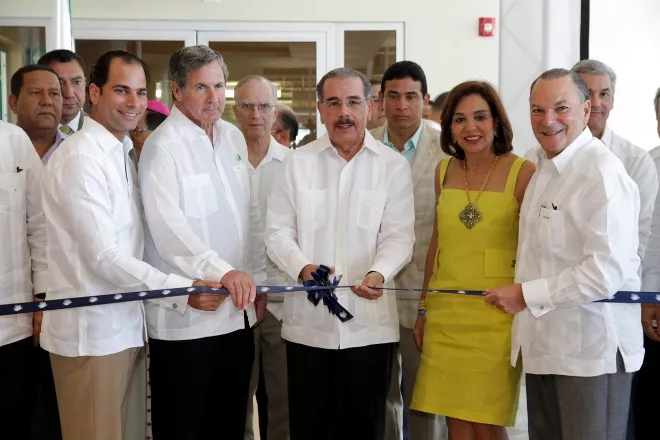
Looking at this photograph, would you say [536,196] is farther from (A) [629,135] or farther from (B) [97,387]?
(A) [629,135]

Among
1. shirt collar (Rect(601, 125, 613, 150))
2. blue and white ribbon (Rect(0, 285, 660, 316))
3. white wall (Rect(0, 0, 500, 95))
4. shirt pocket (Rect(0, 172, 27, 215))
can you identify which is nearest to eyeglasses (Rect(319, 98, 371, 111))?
blue and white ribbon (Rect(0, 285, 660, 316))

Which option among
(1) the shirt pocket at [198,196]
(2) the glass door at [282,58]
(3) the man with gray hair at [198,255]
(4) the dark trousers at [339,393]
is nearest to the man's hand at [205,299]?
(3) the man with gray hair at [198,255]

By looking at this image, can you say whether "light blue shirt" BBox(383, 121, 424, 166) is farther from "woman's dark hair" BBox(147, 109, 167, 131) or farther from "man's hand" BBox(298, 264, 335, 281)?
"woman's dark hair" BBox(147, 109, 167, 131)

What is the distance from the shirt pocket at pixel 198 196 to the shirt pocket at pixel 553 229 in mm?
1337

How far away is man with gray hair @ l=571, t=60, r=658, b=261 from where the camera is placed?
11.1 ft

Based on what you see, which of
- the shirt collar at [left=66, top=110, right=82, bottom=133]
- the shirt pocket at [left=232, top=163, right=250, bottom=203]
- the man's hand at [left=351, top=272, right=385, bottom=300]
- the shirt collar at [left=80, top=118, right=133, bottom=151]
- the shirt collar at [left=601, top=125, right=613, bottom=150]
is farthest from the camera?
the shirt collar at [left=66, top=110, right=82, bottom=133]

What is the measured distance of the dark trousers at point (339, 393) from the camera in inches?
124

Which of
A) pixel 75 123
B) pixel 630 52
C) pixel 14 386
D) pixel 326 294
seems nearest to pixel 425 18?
pixel 630 52

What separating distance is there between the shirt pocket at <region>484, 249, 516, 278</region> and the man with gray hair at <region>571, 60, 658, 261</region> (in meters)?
0.69

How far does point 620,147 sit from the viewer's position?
140 inches

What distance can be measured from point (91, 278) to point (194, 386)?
24.1 inches

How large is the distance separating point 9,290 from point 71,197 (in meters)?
0.53

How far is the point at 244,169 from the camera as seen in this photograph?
3438mm

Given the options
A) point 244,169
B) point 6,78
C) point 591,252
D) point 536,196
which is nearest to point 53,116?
point 244,169
